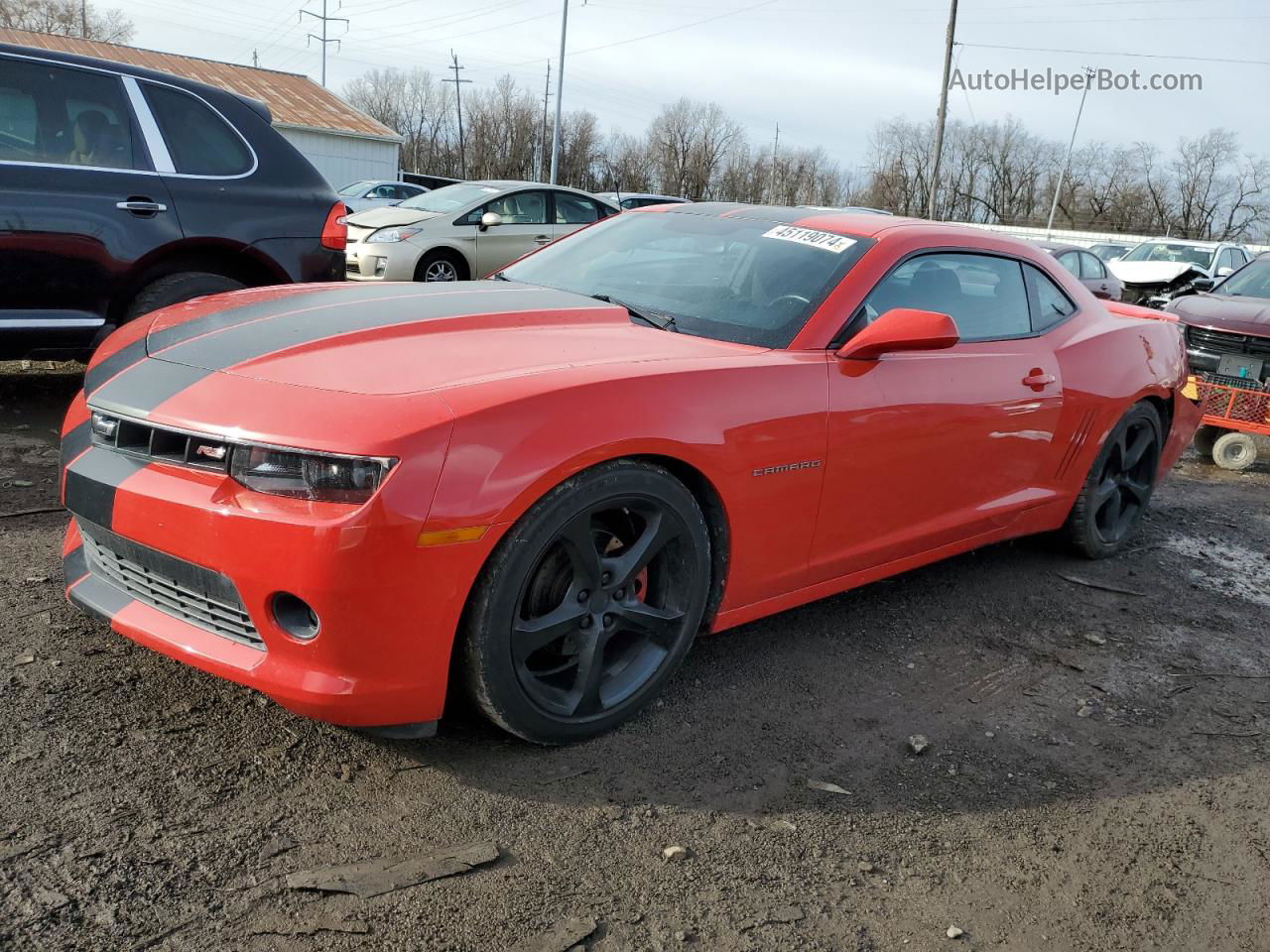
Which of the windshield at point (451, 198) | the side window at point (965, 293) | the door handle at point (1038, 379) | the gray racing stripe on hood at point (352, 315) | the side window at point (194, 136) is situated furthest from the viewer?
the windshield at point (451, 198)

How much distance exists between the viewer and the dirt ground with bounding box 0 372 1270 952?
2055 millimetres

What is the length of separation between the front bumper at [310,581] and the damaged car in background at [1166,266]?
18.1 m

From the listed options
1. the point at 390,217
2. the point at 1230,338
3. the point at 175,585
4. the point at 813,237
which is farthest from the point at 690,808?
the point at 390,217

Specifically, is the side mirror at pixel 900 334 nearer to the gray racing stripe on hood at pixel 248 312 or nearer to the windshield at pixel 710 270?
the windshield at pixel 710 270

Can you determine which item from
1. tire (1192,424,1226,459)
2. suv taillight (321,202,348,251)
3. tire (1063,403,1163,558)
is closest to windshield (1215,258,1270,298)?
tire (1192,424,1226,459)

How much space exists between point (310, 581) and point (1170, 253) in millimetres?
24592

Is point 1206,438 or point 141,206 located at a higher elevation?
point 141,206

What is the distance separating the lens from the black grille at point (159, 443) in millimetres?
2334

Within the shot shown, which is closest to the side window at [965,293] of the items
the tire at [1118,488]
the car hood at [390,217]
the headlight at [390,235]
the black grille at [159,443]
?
the tire at [1118,488]

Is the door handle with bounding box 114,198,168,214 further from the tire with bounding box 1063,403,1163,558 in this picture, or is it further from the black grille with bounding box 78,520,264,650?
the tire with bounding box 1063,403,1163,558

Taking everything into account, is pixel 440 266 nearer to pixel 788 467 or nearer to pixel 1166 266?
pixel 788 467

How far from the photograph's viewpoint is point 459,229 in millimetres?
11445

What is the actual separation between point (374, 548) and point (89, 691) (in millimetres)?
1109

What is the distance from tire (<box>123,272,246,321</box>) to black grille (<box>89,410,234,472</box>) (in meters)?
2.50
